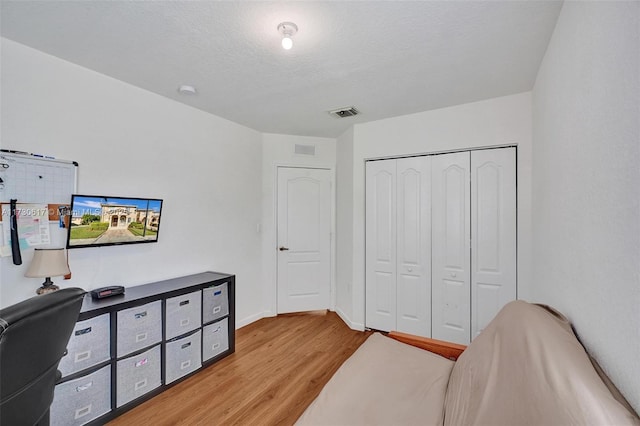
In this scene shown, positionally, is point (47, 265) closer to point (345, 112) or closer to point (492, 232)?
point (345, 112)

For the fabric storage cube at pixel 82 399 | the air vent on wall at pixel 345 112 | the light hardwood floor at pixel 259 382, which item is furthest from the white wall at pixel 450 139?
the fabric storage cube at pixel 82 399

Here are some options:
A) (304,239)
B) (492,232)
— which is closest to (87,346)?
(304,239)

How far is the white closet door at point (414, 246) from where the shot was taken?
10.2 ft

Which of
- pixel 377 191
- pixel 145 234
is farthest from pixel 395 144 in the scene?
pixel 145 234

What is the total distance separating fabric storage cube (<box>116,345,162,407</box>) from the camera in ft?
6.63

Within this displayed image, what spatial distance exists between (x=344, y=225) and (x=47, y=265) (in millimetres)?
2896

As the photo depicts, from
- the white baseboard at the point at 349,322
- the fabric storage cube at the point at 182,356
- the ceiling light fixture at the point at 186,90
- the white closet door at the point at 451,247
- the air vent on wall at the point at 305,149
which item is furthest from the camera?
the air vent on wall at the point at 305,149

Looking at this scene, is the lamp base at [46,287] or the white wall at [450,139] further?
the white wall at [450,139]

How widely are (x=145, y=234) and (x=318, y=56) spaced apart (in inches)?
83.5

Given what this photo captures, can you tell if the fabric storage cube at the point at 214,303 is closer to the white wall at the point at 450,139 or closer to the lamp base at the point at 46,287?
the lamp base at the point at 46,287

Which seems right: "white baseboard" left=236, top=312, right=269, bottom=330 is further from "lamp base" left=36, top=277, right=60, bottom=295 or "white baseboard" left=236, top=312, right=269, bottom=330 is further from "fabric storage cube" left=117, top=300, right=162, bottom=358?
"lamp base" left=36, top=277, right=60, bottom=295

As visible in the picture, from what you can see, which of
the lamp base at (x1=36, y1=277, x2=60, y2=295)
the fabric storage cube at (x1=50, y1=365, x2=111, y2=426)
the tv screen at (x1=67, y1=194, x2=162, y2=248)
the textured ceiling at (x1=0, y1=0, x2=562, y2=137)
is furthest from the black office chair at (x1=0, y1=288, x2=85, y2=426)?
the textured ceiling at (x1=0, y1=0, x2=562, y2=137)

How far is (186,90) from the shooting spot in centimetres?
255

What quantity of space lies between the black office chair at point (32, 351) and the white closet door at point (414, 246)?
9.32 ft
